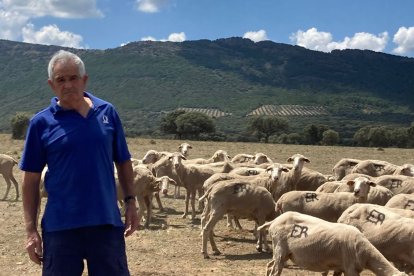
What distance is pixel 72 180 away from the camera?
170 inches

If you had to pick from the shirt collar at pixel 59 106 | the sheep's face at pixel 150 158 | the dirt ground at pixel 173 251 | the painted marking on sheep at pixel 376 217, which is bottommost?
the dirt ground at pixel 173 251

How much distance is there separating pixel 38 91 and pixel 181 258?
183941 millimetres

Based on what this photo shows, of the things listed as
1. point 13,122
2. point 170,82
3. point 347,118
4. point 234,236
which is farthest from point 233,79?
point 234,236

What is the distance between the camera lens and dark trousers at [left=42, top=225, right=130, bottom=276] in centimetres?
436

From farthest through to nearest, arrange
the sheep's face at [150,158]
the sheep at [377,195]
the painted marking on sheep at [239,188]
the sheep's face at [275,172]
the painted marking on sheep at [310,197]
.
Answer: the sheep's face at [150,158]
the sheep's face at [275,172]
the sheep at [377,195]
the painted marking on sheep at [239,188]
the painted marking on sheep at [310,197]

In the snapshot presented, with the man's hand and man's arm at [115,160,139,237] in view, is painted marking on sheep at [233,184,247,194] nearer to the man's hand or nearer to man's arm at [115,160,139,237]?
man's arm at [115,160,139,237]

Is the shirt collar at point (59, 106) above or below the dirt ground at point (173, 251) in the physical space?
above

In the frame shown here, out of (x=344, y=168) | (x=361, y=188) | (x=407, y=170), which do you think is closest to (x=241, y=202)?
(x=361, y=188)

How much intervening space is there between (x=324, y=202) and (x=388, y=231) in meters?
2.46

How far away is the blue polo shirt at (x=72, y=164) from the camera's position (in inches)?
170

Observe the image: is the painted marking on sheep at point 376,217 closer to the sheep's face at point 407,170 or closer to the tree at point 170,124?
the sheep's face at point 407,170

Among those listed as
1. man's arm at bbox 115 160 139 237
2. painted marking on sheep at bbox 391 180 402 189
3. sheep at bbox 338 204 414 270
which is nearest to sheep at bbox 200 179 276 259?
sheep at bbox 338 204 414 270

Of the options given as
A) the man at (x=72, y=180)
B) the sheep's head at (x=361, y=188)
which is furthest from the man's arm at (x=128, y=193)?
the sheep's head at (x=361, y=188)

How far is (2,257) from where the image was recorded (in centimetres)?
1066
